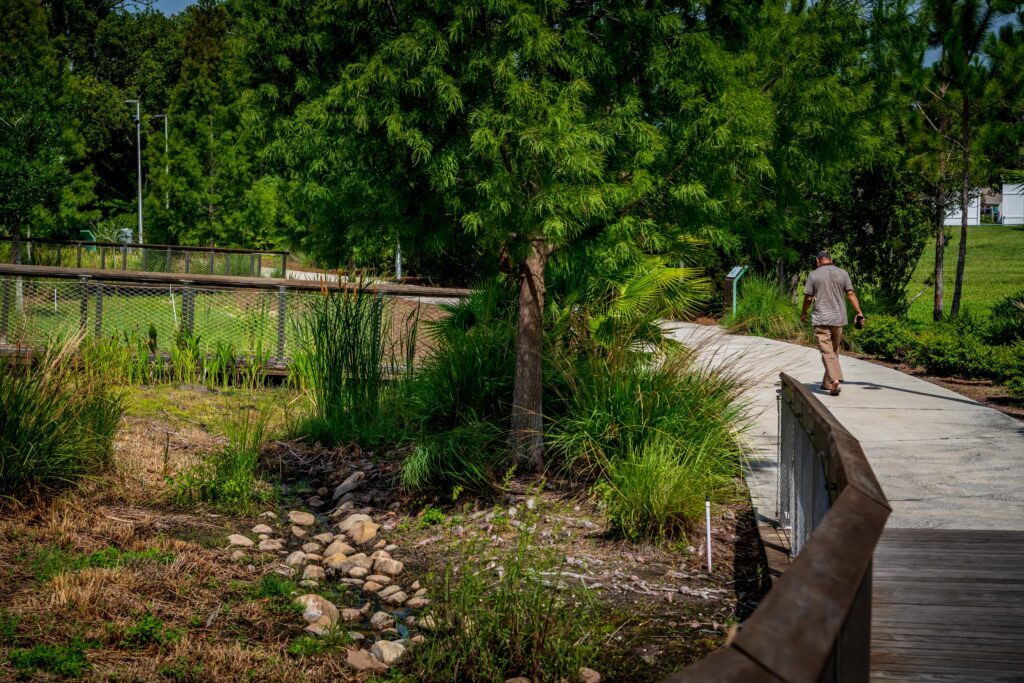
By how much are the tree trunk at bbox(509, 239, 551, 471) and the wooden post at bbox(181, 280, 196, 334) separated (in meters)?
6.73

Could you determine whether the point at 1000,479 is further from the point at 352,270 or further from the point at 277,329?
the point at 277,329

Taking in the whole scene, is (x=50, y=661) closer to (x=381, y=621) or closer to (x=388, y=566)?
(x=381, y=621)

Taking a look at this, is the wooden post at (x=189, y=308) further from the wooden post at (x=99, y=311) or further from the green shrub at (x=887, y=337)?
the green shrub at (x=887, y=337)

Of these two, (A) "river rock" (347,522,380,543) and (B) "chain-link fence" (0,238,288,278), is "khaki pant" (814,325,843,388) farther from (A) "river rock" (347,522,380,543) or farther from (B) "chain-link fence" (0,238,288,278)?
(B) "chain-link fence" (0,238,288,278)

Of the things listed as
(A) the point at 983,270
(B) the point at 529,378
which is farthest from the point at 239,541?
(A) the point at 983,270

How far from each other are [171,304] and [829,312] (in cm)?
870

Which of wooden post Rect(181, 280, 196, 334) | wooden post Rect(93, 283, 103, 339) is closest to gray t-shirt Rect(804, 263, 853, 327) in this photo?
wooden post Rect(181, 280, 196, 334)

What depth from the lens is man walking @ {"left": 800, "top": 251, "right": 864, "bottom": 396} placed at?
12.4 m

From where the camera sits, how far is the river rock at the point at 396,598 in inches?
232

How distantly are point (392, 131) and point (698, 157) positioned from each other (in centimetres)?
236

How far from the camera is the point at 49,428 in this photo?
7172 millimetres

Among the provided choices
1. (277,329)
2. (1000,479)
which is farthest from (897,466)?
(277,329)

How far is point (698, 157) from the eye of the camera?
7.38m

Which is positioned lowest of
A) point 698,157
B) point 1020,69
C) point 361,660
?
point 361,660
